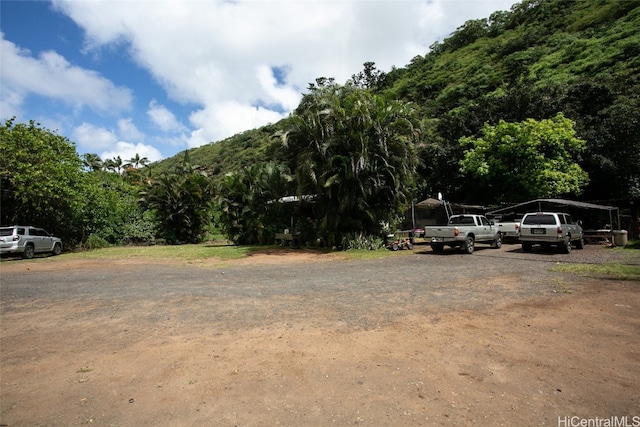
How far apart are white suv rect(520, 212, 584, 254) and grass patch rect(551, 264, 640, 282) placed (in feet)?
11.3

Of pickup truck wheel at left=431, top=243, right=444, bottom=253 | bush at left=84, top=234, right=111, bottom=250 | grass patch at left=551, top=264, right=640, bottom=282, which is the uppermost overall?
bush at left=84, top=234, right=111, bottom=250

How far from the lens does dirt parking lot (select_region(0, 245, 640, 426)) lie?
3084mm

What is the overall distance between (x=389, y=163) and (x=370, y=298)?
11522 mm

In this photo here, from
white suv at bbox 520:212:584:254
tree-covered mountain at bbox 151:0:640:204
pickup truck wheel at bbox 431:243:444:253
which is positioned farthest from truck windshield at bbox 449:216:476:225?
tree-covered mountain at bbox 151:0:640:204

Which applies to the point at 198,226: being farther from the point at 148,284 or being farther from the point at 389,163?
the point at 148,284

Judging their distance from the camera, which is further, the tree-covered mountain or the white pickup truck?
the tree-covered mountain

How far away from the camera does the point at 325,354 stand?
430cm

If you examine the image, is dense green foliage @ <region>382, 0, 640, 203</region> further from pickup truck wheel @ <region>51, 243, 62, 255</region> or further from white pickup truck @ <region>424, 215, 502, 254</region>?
pickup truck wheel @ <region>51, 243, 62, 255</region>

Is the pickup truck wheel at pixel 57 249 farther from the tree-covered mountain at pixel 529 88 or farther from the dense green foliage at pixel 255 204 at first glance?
the tree-covered mountain at pixel 529 88

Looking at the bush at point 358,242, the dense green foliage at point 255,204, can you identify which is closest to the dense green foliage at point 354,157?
the bush at point 358,242

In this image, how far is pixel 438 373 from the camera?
3.72 metres

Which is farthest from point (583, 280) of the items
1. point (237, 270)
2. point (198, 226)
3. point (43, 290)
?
point (198, 226)

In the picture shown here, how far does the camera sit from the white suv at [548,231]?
14.1 meters

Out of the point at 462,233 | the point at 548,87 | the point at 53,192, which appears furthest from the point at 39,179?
the point at 548,87
